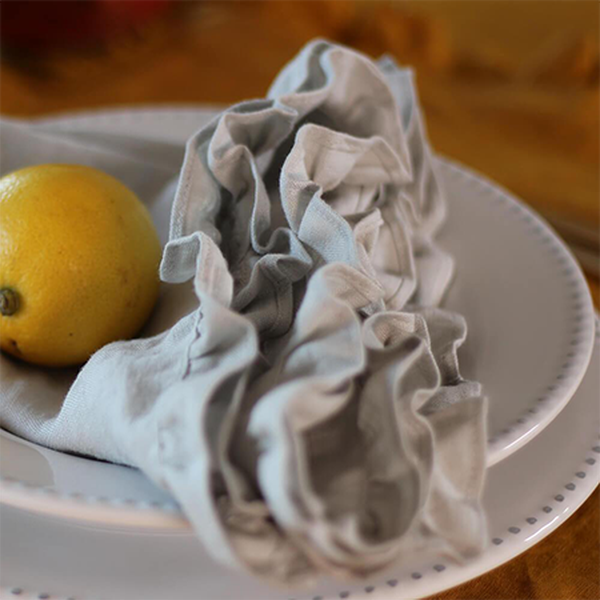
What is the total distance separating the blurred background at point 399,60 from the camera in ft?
2.05

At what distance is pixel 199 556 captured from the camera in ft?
0.96

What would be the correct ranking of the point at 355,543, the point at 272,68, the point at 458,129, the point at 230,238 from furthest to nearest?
the point at 272,68, the point at 458,129, the point at 230,238, the point at 355,543

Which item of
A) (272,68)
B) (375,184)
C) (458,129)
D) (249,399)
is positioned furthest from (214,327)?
(272,68)

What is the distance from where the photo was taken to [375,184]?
0.38 m

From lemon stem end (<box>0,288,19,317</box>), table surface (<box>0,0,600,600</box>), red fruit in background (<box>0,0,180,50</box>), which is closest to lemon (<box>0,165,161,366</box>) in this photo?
lemon stem end (<box>0,288,19,317</box>)

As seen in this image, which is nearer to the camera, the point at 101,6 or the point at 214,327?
the point at 214,327

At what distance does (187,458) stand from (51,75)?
0.65 meters

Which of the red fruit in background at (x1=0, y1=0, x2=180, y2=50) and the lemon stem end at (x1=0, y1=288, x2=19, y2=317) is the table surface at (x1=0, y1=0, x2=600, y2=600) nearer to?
the red fruit in background at (x1=0, y1=0, x2=180, y2=50)

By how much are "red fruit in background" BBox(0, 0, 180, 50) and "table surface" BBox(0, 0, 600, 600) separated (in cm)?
2

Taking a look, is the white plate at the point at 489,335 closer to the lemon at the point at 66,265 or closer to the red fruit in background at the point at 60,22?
the lemon at the point at 66,265

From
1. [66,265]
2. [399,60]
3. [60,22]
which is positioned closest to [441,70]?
[399,60]

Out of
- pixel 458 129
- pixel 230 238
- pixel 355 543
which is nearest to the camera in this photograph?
pixel 355 543

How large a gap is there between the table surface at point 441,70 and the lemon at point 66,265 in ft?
0.94

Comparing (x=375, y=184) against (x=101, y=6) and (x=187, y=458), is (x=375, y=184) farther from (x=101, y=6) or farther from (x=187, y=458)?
(x=101, y=6)
